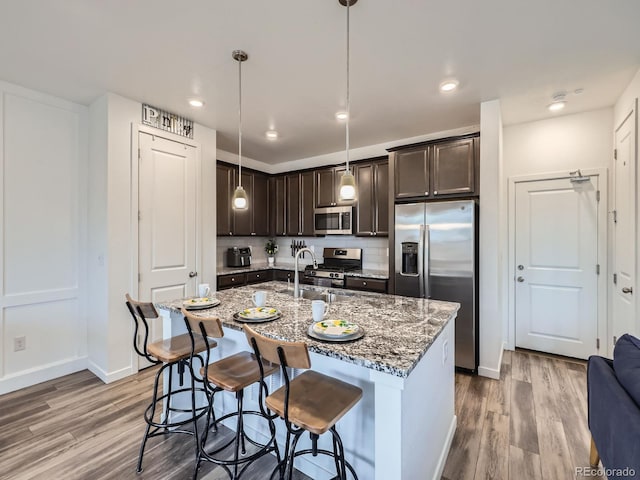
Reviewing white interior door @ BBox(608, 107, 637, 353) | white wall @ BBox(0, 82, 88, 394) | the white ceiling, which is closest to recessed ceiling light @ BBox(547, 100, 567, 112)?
the white ceiling

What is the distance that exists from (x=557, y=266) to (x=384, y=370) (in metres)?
3.39

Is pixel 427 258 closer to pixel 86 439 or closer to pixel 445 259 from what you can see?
pixel 445 259

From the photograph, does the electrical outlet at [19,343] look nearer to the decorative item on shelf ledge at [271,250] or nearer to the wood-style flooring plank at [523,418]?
the decorative item on shelf ledge at [271,250]

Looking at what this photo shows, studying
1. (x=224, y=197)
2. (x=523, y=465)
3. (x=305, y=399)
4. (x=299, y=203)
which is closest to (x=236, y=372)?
(x=305, y=399)

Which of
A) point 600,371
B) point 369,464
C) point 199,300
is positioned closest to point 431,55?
point 600,371

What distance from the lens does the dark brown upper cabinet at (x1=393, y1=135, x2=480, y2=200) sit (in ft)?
10.4

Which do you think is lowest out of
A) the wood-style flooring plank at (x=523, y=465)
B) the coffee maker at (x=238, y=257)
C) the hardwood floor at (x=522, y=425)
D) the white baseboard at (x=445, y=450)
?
the wood-style flooring plank at (x=523, y=465)

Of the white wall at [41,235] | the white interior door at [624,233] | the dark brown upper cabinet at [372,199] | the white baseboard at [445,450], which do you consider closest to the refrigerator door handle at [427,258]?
the dark brown upper cabinet at [372,199]

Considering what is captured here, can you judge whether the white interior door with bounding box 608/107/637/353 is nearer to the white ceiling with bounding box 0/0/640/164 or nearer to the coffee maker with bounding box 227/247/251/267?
the white ceiling with bounding box 0/0/640/164

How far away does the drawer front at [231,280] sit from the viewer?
4.01 meters

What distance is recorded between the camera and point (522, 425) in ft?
7.41

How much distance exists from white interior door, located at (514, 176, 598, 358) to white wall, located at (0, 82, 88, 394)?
193 inches

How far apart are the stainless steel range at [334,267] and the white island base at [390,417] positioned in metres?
2.04

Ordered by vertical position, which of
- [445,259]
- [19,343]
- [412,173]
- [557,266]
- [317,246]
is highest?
[412,173]
